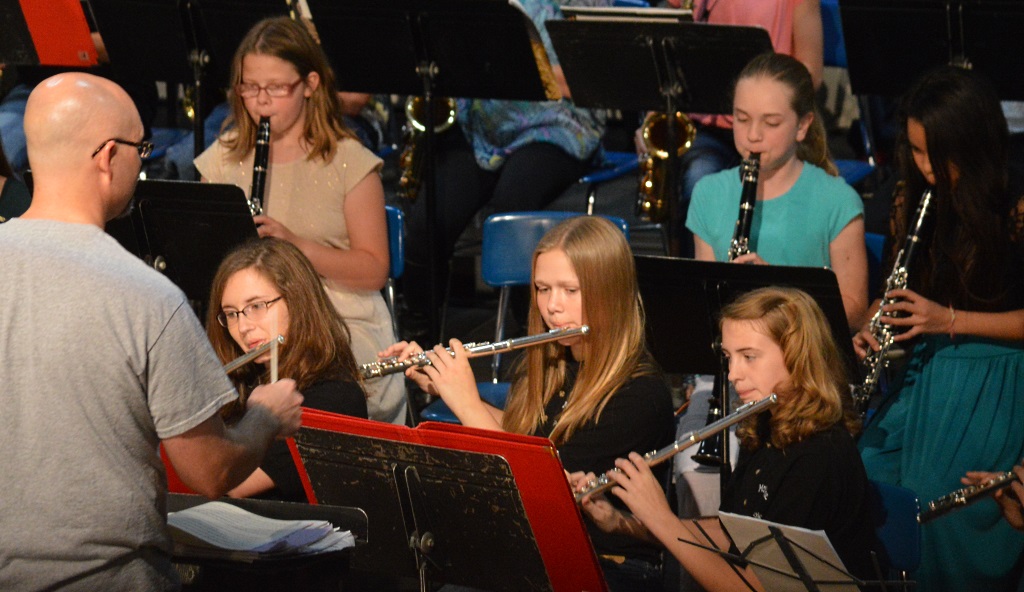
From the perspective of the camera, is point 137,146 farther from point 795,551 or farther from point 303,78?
point 303,78

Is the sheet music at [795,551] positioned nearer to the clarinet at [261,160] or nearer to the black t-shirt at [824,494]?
the black t-shirt at [824,494]

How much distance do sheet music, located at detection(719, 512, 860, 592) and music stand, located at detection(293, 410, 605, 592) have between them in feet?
0.94

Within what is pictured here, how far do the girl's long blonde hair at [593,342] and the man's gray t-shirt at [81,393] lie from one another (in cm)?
100

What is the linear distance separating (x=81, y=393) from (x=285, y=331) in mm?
955

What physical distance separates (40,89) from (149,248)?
1.57 m

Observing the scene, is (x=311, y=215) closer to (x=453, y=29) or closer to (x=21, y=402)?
(x=453, y=29)

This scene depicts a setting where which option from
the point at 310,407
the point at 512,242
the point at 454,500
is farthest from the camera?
the point at 512,242

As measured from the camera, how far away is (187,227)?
3.24 metres

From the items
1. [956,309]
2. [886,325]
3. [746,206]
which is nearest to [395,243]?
[746,206]

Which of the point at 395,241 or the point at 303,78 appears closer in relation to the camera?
the point at 303,78

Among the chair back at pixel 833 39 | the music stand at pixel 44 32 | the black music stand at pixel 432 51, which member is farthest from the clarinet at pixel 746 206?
the music stand at pixel 44 32

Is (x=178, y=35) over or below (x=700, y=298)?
over

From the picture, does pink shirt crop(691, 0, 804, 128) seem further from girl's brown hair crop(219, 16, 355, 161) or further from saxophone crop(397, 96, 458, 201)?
girl's brown hair crop(219, 16, 355, 161)

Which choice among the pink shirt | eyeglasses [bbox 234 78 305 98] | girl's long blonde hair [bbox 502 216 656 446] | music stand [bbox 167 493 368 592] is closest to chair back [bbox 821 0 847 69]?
the pink shirt
